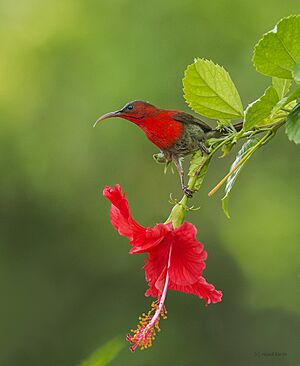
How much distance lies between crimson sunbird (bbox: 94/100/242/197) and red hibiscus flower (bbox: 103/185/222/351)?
0.51ft

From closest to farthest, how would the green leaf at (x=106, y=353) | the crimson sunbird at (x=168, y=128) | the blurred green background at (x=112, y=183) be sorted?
the green leaf at (x=106, y=353)
the crimson sunbird at (x=168, y=128)
the blurred green background at (x=112, y=183)

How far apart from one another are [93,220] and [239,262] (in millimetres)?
1218

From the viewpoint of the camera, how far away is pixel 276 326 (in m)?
6.00

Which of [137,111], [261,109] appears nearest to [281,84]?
[261,109]

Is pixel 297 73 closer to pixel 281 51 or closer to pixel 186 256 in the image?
pixel 281 51

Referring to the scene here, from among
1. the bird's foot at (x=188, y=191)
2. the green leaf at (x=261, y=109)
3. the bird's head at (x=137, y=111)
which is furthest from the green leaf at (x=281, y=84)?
the bird's head at (x=137, y=111)

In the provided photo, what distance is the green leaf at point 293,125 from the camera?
0.86 m

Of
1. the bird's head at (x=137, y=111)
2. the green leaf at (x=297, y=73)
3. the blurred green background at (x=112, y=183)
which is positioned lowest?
the blurred green background at (x=112, y=183)

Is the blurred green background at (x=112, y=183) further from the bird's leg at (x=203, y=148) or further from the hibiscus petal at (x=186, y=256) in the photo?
the hibiscus petal at (x=186, y=256)

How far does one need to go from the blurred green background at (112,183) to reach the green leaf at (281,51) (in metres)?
3.90

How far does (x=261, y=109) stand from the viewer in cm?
91

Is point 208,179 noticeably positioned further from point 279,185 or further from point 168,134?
point 168,134

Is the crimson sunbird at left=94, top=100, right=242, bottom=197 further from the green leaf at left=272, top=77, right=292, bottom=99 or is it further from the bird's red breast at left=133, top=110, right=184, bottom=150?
the green leaf at left=272, top=77, right=292, bottom=99

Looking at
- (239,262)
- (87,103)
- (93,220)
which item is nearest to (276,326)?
(239,262)
